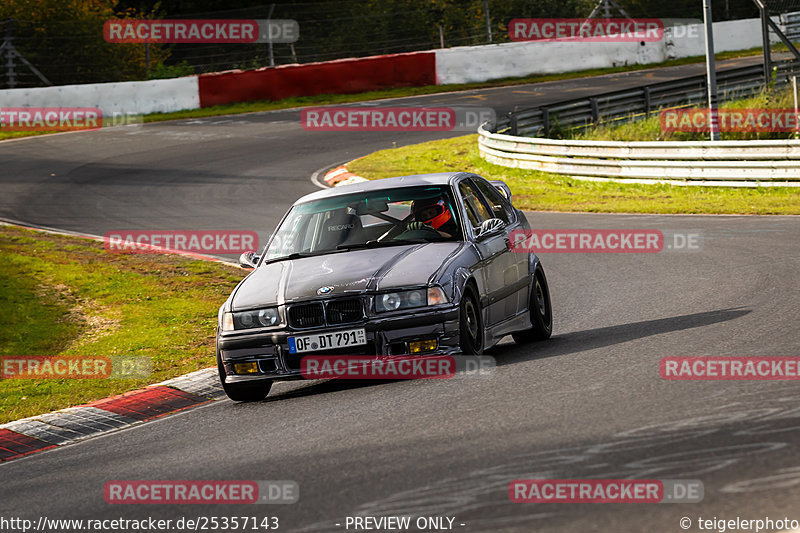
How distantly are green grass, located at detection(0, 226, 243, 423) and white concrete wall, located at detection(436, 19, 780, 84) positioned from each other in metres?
24.8

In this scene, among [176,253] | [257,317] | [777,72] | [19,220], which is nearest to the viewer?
[257,317]

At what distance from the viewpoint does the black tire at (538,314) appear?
32.3 feet

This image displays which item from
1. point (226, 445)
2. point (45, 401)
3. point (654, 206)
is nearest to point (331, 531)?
point (226, 445)

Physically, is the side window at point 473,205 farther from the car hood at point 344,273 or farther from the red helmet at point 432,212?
the car hood at point 344,273

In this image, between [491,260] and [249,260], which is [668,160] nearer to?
[491,260]

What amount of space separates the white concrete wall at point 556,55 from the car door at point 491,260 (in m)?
31.5

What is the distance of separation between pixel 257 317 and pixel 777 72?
28.5 meters

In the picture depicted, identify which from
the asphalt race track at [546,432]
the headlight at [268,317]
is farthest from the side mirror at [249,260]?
the headlight at [268,317]

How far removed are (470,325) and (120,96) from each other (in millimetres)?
31000

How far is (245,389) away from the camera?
28.0 feet

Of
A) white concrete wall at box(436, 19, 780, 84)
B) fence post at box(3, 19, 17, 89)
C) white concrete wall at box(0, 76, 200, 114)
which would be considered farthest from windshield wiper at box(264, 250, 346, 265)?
white concrete wall at box(436, 19, 780, 84)

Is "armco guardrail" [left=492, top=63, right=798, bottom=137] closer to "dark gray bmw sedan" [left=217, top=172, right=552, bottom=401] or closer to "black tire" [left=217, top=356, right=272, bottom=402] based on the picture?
"dark gray bmw sedan" [left=217, top=172, right=552, bottom=401]

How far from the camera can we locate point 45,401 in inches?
374

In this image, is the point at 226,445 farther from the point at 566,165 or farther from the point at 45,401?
the point at 566,165
